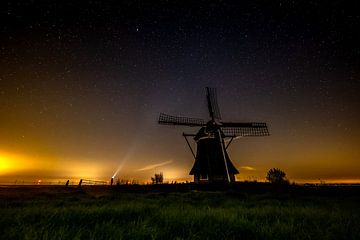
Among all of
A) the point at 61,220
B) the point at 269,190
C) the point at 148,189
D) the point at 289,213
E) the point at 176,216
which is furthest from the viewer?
the point at 148,189

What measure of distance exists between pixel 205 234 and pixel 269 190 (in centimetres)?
1671

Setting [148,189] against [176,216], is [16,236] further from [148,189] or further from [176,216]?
[148,189]

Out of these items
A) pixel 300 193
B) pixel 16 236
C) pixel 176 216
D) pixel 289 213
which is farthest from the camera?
pixel 300 193

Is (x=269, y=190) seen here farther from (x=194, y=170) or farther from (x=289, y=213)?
(x=289, y=213)

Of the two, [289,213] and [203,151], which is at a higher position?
[203,151]

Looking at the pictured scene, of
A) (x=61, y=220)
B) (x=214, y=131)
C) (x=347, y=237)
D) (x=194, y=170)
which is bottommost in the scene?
(x=347, y=237)

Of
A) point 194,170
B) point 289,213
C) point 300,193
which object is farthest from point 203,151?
point 289,213

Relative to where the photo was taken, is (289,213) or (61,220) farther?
(289,213)

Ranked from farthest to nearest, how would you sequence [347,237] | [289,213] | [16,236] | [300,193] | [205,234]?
[300,193] < [289,213] < [347,237] < [205,234] < [16,236]

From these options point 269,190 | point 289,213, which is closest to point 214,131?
point 269,190

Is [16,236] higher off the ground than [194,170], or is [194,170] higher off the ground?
[194,170]

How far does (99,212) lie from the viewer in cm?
469

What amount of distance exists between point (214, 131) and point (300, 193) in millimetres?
11152

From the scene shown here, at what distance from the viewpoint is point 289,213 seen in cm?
560
